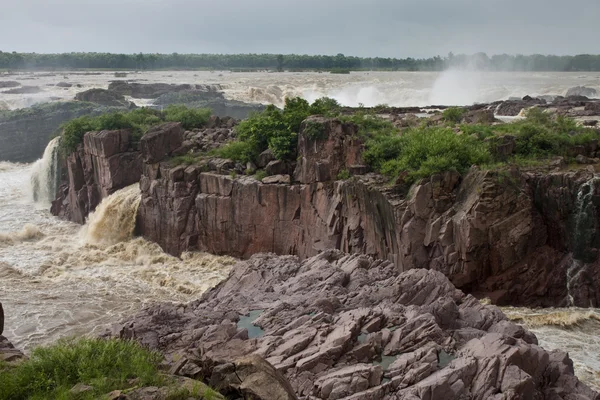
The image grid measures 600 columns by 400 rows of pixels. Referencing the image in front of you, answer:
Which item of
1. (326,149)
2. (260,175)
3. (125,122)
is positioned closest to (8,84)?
(125,122)

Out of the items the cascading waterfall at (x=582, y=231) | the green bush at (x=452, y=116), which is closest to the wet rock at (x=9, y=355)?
the cascading waterfall at (x=582, y=231)

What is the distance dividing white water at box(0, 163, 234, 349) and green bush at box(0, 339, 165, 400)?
9316 millimetres

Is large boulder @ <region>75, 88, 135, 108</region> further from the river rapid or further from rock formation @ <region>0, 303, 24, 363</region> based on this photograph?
rock formation @ <region>0, 303, 24, 363</region>

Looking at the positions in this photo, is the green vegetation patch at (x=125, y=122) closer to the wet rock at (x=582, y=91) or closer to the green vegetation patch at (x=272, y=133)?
the green vegetation patch at (x=272, y=133)

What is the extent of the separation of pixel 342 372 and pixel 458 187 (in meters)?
12.1

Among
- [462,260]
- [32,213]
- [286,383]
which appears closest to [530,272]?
[462,260]

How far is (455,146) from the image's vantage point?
24219mm

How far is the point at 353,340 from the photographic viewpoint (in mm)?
14344

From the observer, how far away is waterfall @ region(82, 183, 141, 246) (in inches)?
1319

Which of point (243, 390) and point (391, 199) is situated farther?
point (391, 199)

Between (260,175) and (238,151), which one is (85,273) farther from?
(260,175)

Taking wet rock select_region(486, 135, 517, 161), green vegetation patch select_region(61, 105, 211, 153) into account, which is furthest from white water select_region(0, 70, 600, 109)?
wet rock select_region(486, 135, 517, 161)

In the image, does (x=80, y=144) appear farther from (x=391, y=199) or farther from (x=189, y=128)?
(x=391, y=199)

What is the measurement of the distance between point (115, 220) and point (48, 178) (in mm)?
12263
